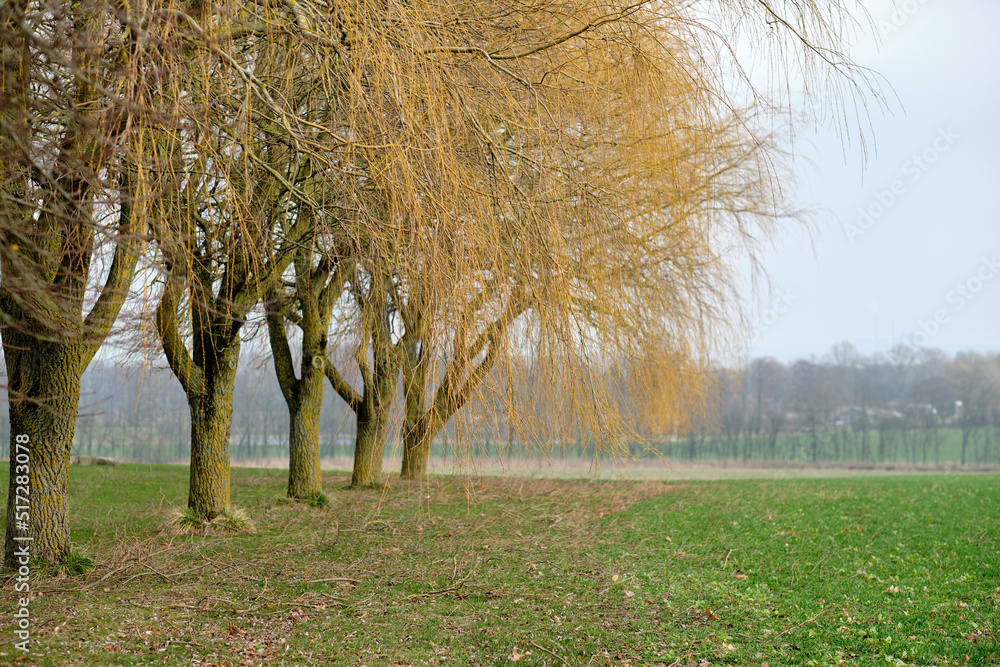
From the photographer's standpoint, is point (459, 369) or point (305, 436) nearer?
point (459, 369)

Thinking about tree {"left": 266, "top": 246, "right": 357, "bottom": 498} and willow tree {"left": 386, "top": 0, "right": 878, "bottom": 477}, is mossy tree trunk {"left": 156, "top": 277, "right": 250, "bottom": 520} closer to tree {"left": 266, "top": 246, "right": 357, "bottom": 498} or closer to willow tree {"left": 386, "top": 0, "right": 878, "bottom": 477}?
tree {"left": 266, "top": 246, "right": 357, "bottom": 498}

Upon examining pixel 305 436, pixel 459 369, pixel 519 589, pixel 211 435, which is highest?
pixel 459 369

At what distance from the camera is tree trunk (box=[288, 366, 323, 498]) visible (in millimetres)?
9680

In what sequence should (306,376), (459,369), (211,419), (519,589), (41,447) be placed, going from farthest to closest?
(306,376), (211,419), (519,589), (41,447), (459,369)

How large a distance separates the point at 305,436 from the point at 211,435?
2.19 metres

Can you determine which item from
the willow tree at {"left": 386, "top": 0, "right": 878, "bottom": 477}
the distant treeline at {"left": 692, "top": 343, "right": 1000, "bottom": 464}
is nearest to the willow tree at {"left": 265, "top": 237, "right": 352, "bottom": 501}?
the willow tree at {"left": 386, "top": 0, "right": 878, "bottom": 477}

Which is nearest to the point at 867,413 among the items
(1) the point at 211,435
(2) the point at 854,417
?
(2) the point at 854,417

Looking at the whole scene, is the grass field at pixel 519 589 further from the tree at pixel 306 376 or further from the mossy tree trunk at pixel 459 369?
the tree at pixel 306 376

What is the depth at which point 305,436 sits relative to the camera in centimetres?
973

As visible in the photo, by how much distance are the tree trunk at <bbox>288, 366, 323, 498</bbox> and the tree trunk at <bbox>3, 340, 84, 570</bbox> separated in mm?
4384

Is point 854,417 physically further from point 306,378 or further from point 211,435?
point 211,435

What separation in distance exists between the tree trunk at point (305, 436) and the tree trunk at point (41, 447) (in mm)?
4384

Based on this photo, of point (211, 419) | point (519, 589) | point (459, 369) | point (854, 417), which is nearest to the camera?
point (459, 369)

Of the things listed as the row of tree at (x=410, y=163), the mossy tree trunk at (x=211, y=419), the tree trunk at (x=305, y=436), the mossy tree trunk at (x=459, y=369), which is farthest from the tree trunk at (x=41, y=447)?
the tree trunk at (x=305, y=436)
